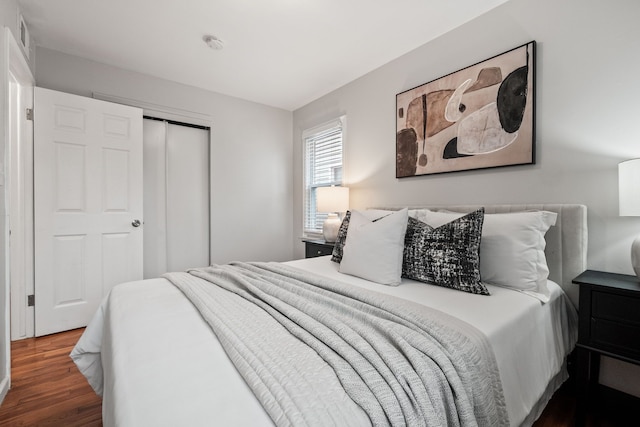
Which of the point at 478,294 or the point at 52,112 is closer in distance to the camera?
the point at 478,294

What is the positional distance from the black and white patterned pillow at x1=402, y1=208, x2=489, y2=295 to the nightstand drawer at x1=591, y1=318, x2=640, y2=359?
1.68 feet

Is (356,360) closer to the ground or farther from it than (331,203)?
closer to the ground

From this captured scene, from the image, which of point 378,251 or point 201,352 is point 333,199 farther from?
point 201,352

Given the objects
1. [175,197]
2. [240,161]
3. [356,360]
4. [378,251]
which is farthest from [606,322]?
[175,197]

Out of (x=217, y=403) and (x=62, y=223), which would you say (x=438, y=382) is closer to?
(x=217, y=403)

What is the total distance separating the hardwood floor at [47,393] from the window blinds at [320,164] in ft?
8.43

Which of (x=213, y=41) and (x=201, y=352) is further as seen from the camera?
(x=213, y=41)

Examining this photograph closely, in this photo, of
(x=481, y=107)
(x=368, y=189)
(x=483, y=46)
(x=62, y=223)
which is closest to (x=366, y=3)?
(x=483, y=46)

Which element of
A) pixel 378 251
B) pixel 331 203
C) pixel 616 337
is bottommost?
pixel 616 337

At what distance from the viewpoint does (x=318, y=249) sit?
2980 mm

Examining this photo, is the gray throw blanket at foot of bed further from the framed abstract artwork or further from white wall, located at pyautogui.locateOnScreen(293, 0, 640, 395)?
the framed abstract artwork

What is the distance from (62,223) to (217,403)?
9.05 feet

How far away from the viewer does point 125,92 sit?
2.89 meters

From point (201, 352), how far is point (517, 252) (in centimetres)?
154
